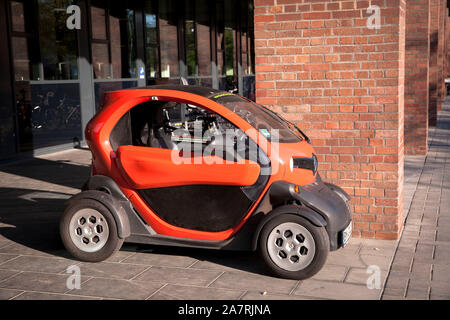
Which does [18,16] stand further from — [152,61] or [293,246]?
[293,246]

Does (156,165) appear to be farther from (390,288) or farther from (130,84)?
(130,84)

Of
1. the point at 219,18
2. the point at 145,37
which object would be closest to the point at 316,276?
the point at 145,37

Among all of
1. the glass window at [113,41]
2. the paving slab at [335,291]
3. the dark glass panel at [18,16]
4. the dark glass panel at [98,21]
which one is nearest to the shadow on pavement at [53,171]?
the dark glass panel at [18,16]

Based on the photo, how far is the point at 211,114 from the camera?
18.7ft

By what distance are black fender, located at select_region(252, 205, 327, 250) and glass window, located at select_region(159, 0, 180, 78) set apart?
1430 cm

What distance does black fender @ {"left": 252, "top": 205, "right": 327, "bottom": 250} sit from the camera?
493cm

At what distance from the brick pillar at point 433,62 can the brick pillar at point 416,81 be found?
538 cm

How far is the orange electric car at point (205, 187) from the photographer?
5043 mm

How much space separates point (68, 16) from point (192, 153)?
32.9ft

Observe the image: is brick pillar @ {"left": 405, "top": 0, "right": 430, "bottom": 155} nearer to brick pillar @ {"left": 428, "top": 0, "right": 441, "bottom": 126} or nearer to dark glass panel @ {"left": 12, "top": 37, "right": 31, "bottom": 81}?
brick pillar @ {"left": 428, "top": 0, "right": 441, "bottom": 126}

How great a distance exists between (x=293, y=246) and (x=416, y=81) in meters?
8.72

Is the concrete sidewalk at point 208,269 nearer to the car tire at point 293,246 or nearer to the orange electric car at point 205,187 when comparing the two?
the car tire at point 293,246

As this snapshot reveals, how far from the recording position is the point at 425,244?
6.03 meters

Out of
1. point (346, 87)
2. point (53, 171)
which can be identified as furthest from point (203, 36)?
point (346, 87)
